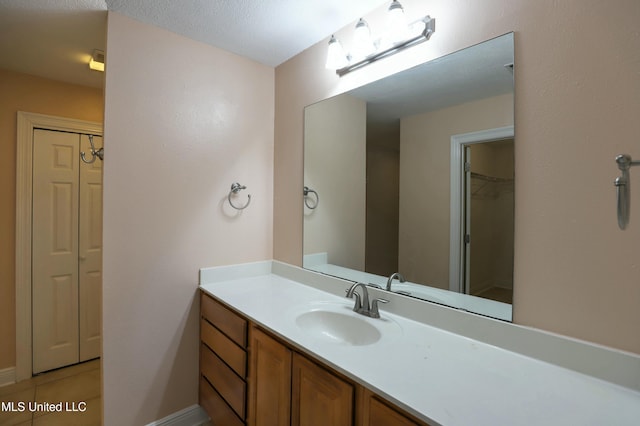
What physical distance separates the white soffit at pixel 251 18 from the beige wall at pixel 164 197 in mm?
100

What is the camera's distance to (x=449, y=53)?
49.5 inches

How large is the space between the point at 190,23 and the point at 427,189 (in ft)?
5.15

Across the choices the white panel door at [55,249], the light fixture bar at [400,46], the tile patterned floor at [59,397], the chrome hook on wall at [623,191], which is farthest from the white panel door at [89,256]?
the chrome hook on wall at [623,191]

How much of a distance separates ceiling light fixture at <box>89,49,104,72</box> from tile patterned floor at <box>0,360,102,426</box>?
2.30 metres

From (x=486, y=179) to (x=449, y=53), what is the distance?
Answer: 1.80 ft

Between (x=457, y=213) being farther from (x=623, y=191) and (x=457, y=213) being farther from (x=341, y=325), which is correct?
(x=341, y=325)

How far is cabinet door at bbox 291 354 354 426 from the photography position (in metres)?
0.94

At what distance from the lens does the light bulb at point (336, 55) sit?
1635 millimetres

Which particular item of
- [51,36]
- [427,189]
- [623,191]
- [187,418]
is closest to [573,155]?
[623,191]

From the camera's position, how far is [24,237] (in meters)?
2.31

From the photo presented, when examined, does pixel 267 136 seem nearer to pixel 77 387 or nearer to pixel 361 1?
pixel 361 1

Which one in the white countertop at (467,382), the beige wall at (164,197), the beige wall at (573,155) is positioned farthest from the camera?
the beige wall at (164,197)

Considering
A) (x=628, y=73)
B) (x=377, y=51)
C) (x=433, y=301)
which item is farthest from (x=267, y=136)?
(x=628, y=73)

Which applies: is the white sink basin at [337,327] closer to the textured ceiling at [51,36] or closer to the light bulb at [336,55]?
the light bulb at [336,55]
